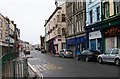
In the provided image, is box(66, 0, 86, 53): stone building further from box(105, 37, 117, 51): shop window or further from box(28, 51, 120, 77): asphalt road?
box(28, 51, 120, 77): asphalt road

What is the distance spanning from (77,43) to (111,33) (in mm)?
16517

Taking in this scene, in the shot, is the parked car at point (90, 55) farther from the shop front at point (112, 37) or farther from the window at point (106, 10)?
the window at point (106, 10)

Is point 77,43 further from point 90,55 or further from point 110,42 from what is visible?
point 90,55

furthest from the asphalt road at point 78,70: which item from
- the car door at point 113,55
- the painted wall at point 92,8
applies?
the painted wall at point 92,8

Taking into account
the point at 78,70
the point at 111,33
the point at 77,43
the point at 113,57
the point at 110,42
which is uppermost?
the point at 111,33

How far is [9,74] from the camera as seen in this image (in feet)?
35.9

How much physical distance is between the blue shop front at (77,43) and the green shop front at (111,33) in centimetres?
916

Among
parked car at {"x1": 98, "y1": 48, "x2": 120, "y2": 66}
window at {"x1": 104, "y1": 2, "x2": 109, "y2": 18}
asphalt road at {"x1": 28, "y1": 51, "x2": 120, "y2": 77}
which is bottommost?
asphalt road at {"x1": 28, "y1": 51, "x2": 120, "y2": 77}

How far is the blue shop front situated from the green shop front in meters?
9.16

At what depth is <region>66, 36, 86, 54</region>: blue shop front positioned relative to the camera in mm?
45578

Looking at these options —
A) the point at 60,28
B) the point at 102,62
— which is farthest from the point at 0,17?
the point at 102,62

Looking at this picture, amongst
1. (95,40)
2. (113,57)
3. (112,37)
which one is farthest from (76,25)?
(113,57)

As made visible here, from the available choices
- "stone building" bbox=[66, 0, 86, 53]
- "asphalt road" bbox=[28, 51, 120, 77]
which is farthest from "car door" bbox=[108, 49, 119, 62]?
"stone building" bbox=[66, 0, 86, 53]

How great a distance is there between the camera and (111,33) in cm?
3338
